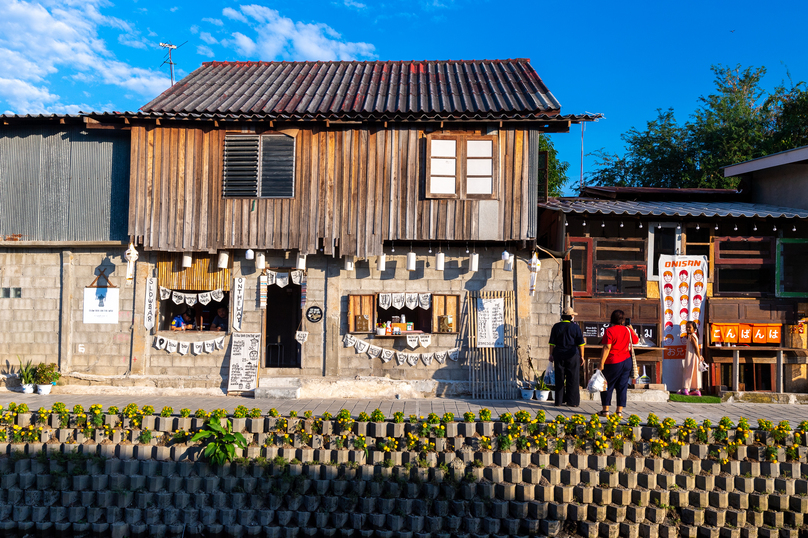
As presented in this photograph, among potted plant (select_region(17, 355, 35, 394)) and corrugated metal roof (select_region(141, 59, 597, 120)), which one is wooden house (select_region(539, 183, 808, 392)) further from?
potted plant (select_region(17, 355, 35, 394))

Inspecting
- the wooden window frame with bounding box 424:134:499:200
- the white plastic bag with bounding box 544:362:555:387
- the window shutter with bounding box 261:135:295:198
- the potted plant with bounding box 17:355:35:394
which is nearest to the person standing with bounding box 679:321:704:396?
the white plastic bag with bounding box 544:362:555:387

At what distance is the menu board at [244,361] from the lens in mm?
11727

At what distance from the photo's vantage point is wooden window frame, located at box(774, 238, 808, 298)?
39.7ft

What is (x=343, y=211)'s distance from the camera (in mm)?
11734

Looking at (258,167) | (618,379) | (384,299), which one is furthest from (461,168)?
(618,379)

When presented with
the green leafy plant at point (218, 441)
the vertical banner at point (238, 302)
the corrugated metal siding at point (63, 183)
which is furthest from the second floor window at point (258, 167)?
the green leafy plant at point (218, 441)

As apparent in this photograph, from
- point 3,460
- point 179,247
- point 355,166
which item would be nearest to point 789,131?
point 355,166

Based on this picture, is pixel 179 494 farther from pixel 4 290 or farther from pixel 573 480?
pixel 4 290

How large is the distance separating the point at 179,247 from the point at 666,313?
40.5ft

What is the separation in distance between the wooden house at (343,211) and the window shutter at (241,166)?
0.02 metres

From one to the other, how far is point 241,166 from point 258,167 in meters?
0.43

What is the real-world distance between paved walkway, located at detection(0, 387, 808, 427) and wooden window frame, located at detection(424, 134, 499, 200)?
4.86 metres

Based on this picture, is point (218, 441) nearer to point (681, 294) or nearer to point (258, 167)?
point (258, 167)

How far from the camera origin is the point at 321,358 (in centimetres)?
1189
